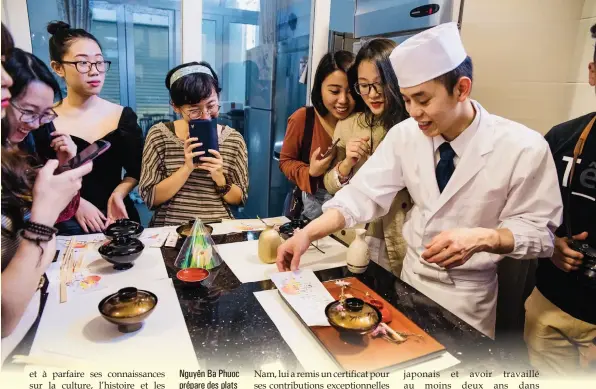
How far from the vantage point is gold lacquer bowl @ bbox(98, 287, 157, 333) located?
85 cm

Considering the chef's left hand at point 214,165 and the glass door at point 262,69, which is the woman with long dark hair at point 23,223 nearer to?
the chef's left hand at point 214,165

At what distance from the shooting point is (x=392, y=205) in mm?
1423

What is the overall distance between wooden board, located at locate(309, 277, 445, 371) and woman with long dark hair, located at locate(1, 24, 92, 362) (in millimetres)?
575

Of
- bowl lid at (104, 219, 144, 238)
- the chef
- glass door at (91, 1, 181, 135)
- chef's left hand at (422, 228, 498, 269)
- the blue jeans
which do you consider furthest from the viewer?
glass door at (91, 1, 181, 135)

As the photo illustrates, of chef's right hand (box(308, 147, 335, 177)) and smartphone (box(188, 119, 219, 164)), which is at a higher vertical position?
smartphone (box(188, 119, 219, 164))

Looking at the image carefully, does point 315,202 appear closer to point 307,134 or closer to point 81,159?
point 307,134

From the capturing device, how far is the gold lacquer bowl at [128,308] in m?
0.85

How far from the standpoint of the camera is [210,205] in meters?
1.71

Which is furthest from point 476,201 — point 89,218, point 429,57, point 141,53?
point 141,53

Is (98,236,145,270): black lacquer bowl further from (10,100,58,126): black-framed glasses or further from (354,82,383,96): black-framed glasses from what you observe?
(354,82,383,96): black-framed glasses

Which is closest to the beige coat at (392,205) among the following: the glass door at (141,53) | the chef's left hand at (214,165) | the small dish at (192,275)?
the chef's left hand at (214,165)

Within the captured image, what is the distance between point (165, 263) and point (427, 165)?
90 centimetres

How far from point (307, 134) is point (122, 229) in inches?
37.5

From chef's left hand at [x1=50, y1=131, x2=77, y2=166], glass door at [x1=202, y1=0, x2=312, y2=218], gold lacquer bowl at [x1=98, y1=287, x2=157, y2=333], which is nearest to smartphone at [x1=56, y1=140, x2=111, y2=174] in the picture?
chef's left hand at [x1=50, y1=131, x2=77, y2=166]
